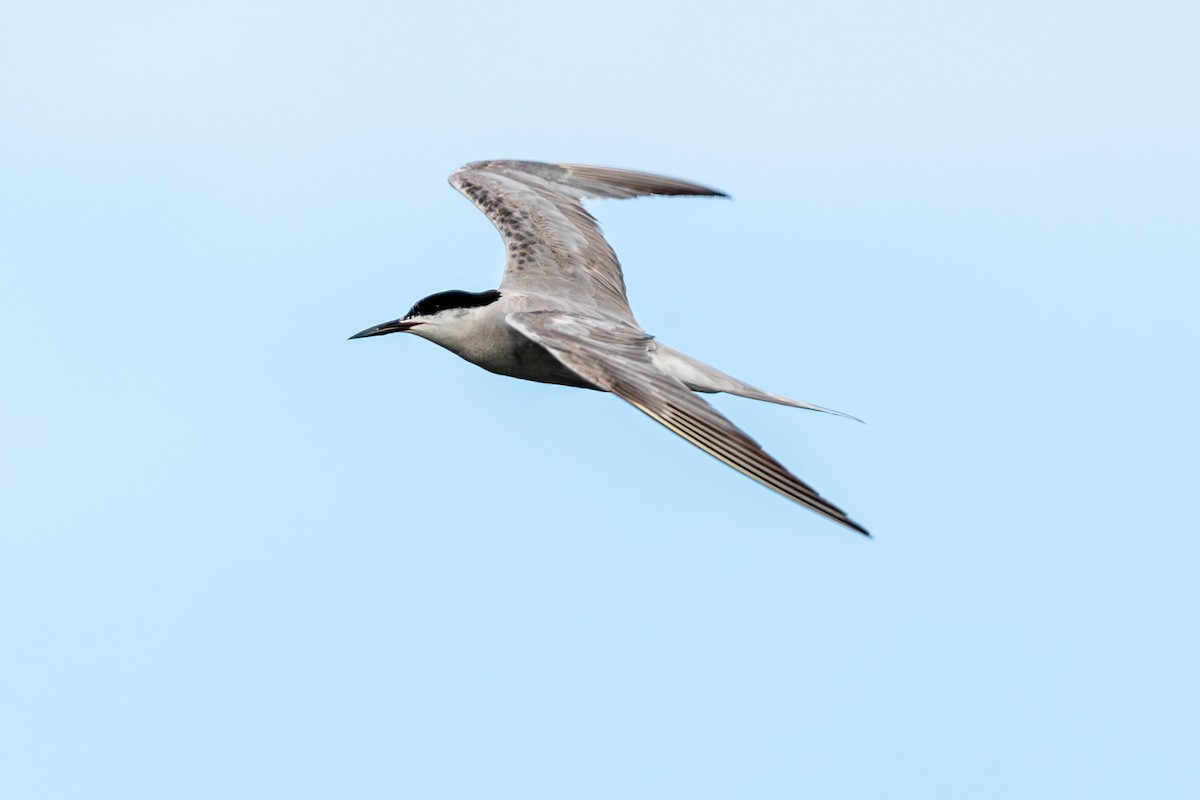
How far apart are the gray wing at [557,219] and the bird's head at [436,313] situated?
1.17 metres

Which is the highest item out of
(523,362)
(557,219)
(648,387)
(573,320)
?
(557,219)

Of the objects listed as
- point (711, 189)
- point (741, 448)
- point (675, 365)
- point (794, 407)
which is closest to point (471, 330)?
point (675, 365)

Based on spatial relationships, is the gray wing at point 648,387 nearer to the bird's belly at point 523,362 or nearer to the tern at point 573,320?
the tern at point 573,320

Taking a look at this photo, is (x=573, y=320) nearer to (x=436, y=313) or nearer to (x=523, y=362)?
(x=523, y=362)

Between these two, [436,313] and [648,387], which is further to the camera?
[436,313]

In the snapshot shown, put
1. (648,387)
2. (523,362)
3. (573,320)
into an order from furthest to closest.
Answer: (523,362)
(573,320)
(648,387)

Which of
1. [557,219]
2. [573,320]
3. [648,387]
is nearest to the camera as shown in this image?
[648,387]

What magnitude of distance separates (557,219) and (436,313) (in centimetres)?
304

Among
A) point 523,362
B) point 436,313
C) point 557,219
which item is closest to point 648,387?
point 523,362

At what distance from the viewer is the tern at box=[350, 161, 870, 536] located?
11.1m

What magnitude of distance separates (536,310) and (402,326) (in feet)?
4.32

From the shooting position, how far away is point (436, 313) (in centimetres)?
1423

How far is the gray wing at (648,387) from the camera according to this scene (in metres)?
10.4

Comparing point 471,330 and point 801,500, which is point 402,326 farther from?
point 801,500
